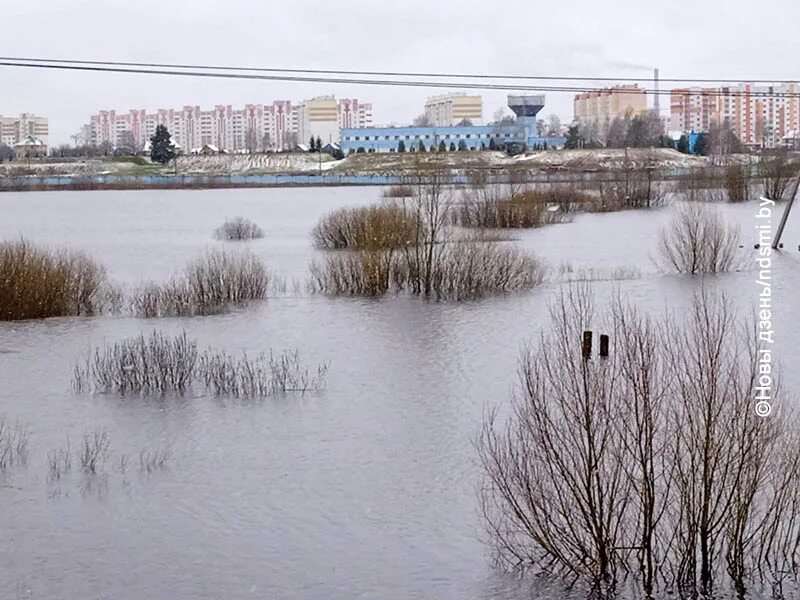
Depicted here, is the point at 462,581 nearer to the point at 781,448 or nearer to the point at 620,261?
the point at 781,448

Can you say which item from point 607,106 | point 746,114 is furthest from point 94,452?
point 607,106

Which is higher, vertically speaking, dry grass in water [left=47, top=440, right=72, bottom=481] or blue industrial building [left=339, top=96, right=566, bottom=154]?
blue industrial building [left=339, top=96, right=566, bottom=154]

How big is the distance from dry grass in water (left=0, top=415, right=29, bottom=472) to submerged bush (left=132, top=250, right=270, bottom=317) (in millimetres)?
9336

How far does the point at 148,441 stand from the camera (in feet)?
46.3

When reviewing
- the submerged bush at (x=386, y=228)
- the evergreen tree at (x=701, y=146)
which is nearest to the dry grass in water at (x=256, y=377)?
the submerged bush at (x=386, y=228)

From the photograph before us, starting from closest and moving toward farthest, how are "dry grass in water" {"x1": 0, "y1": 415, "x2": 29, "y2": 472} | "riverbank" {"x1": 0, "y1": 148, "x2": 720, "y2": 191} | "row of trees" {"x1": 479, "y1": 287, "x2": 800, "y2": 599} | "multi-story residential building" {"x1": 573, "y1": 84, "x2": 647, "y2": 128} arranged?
"row of trees" {"x1": 479, "y1": 287, "x2": 800, "y2": 599}
"dry grass in water" {"x1": 0, "y1": 415, "x2": 29, "y2": 472}
"riverbank" {"x1": 0, "y1": 148, "x2": 720, "y2": 191}
"multi-story residential building" {"x1": 573, "y1": 84, "x2": 647, "y2": 128}

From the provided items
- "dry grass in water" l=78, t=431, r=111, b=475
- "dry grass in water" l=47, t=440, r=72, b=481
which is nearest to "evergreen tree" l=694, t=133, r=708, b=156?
"dry grass in water" l=78, t=431, r=111, b=475

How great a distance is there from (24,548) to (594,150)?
106m

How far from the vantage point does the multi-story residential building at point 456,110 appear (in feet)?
550

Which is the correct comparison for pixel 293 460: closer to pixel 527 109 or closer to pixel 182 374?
pixel 182 374

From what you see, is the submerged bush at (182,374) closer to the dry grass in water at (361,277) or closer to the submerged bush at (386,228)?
the dry grass in water at (361,277)

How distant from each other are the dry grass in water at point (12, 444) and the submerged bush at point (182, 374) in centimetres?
A: 208

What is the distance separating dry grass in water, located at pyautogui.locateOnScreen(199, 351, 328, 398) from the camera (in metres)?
16.5

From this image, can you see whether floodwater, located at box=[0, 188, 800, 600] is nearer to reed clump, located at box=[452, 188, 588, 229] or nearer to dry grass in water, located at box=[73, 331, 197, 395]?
dry grass in water, located at box=[73, 331, 197, 395]
